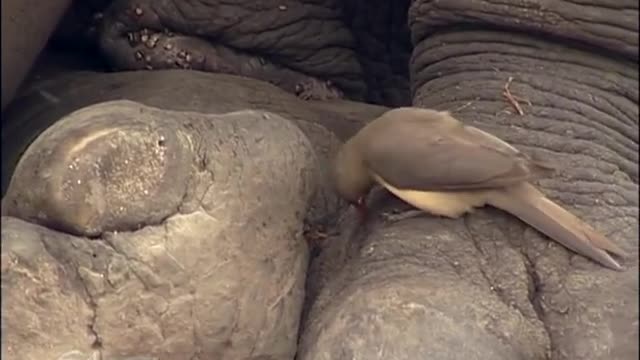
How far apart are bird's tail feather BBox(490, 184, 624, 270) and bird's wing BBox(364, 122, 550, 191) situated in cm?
3

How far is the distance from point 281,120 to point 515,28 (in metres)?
0.40

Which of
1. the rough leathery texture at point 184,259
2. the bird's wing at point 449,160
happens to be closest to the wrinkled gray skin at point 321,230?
the rough leathery texture at point 184,259

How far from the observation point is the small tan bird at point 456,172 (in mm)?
1841

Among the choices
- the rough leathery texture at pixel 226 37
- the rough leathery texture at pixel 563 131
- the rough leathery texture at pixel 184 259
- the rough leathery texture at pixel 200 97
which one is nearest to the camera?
the rough leathery texture at pixel 184 259

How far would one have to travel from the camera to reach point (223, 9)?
103 inches

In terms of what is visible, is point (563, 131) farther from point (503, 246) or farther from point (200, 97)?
point (200, 97)

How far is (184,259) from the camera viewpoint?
183 cm

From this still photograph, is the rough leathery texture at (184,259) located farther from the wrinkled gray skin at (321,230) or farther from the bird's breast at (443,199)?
the bird's breast at (443,199)

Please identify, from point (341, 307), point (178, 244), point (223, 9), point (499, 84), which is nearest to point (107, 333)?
point (178, 244)

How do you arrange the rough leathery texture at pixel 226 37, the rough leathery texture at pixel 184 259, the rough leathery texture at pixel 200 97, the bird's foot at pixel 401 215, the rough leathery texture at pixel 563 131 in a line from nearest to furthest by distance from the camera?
the rough leathery texture at pixel 184 259 < the rough leathery texture at pixel 563 131 < the bird's foot at pixel 401 215 < the rough leathery texture at pixel 200 97 < the rough leathery texture at pixel 226 37

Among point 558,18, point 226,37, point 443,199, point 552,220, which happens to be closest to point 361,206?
point 443,199

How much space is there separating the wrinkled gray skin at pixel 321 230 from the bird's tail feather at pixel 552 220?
19mm

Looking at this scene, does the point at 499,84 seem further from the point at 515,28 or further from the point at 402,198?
the point at 402,198

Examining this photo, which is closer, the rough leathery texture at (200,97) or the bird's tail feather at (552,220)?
the bird's tail feather at (552,220)
